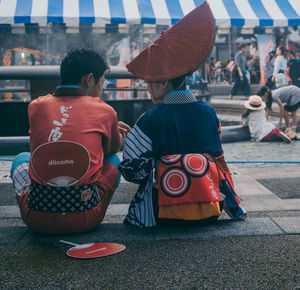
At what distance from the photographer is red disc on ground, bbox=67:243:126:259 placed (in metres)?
2.16

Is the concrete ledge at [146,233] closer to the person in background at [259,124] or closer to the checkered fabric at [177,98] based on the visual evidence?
the checkered fabric at [177,98]

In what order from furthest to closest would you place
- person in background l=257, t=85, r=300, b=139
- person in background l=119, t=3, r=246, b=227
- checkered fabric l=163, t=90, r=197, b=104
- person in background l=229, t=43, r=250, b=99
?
person in background l=229, t=43, r=250, b=99 → person in background l=257, t=85, r=300, b=139 → checkered fabric l=163, t=90, r=197, b=104 → person in background l=119, t=3, r=246, b=227

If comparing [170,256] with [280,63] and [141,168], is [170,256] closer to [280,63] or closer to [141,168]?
[141,168]

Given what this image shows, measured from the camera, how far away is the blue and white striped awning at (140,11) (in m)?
7.84

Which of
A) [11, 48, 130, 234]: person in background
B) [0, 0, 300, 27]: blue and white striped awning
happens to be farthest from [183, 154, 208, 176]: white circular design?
[0, 0, 300, 27]: blue and white striped awning

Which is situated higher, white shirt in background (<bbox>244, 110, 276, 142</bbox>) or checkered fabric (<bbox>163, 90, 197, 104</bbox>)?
checkered fabric (<bbox>163, 90, 197, 104</bbox>)

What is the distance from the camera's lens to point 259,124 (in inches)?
264

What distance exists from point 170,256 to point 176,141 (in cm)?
70

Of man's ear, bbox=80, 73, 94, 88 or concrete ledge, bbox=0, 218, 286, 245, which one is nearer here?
concrete ledge, bbox=0, 218, 286, 245

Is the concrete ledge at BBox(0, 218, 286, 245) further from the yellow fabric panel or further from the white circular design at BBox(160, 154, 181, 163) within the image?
the white circular design at BBox(160, 154, 181, 163)

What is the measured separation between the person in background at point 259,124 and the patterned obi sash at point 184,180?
4.51 metres

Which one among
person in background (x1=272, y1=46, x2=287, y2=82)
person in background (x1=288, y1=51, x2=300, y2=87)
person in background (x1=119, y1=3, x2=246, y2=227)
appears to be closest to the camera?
person in background (x1=119, y1=3, x2=246, y2=227)

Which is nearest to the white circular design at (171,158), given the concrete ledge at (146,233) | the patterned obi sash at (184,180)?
the patterned obi sash at (184,180)

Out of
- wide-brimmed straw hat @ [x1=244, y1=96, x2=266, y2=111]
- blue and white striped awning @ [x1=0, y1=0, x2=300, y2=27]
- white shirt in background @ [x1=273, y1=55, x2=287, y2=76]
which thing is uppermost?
blue and white striped awning @ [x1=0, y1=0, x2=300, y2=27]
